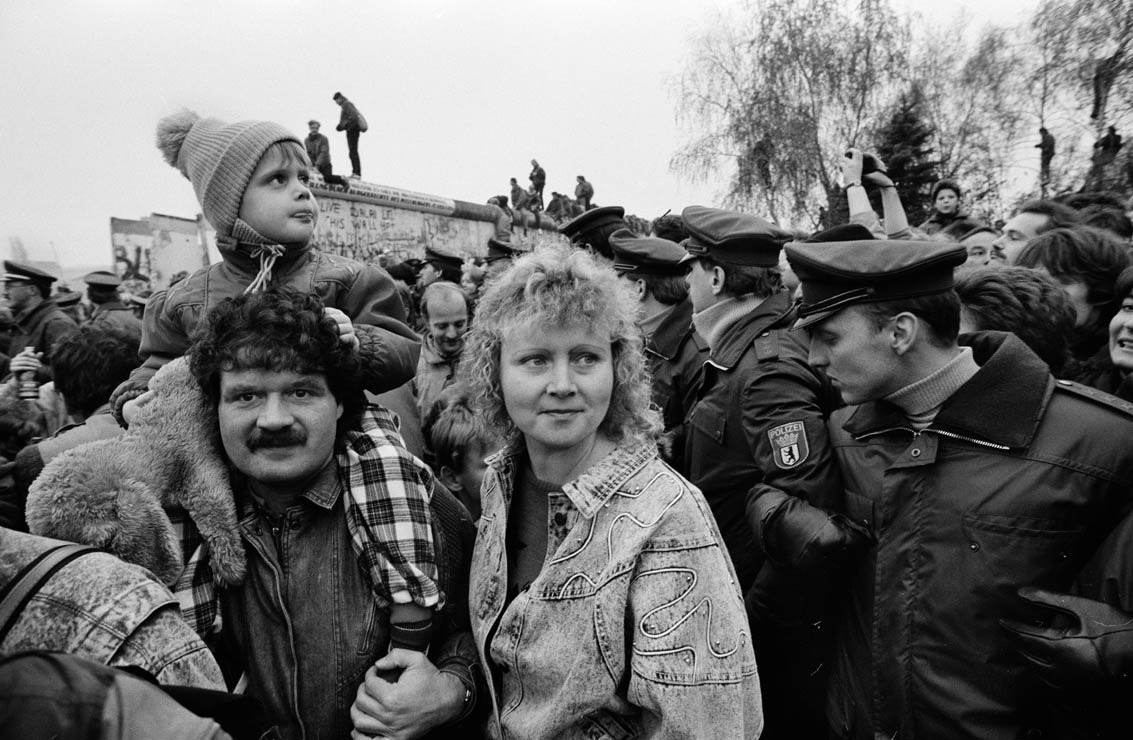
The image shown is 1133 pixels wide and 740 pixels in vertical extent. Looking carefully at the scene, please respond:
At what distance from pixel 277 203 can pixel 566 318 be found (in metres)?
0.99

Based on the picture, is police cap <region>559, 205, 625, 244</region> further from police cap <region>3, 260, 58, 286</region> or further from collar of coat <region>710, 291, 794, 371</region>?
police cap <region>3, 260, 58, 286</region>

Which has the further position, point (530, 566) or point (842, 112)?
point (842, 112)

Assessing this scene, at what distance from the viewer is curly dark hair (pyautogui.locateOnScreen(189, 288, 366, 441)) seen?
66.4 inches

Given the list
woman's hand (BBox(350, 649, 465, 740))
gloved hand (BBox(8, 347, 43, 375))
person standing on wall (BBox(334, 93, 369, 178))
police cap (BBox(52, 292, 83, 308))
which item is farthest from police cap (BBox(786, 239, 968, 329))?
person standing on wall (BBox(334, 93, 369, 178))

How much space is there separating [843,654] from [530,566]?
3.36 ft

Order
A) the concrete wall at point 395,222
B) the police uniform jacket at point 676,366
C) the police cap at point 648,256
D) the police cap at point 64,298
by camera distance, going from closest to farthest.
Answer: the police uniform jacket at point 676,366 → the police cap at point 648,256 → the police cap at point 64,298 → the concrete wall at point 395,222

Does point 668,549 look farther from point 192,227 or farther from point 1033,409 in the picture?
Result: point 192,227

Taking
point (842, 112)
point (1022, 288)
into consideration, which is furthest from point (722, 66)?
point (1022, 288)

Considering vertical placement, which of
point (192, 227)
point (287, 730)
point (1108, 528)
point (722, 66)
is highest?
point (722, 66)

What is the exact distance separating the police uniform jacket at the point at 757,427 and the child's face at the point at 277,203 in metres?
1.60

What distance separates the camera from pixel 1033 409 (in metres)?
1.80

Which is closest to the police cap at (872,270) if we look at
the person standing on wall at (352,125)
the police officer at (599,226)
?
the police officer at (599,226)

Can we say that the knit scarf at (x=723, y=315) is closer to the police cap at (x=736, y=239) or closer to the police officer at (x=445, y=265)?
the police cap at (x=736, y=239)

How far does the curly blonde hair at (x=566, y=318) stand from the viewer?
178 cm
